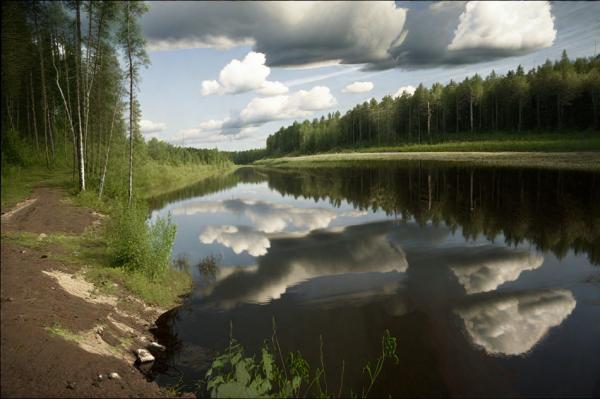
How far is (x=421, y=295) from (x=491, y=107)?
105718 mm

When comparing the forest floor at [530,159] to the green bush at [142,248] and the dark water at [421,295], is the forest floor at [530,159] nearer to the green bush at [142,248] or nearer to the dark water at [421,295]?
the dark water at [421,295]

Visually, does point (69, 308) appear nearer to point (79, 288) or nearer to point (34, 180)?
point (79, 288)

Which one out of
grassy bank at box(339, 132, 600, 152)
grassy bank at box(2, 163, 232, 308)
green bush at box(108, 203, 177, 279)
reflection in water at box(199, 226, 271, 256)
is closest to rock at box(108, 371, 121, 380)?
grassy bank at box(2, 163, 232, 308)

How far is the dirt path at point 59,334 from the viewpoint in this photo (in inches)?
286

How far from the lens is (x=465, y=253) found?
750 inches

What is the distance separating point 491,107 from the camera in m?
104

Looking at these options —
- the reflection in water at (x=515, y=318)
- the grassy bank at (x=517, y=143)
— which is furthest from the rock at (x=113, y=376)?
the grassy bank at (x=517, y=143)

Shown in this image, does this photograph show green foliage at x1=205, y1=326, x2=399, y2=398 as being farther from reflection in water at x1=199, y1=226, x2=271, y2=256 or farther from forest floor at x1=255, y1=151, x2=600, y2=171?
forest floor at x1=255, y1=151, x2=600, y2=171

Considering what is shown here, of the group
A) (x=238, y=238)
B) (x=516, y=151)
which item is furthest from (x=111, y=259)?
(x=516, y=151)

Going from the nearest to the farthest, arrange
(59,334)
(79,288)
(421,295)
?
(59,334), (79,288), (421,295)

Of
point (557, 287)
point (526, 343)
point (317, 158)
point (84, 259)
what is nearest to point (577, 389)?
point (526, 343)

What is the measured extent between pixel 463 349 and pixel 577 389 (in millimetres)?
2708

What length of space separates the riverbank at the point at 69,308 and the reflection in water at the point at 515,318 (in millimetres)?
9190

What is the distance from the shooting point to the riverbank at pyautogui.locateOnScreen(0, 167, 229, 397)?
24.7 feet
